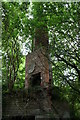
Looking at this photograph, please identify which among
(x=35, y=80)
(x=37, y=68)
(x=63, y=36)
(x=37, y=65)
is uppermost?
(x=63, y=36)

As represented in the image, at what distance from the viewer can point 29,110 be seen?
29.6 feet

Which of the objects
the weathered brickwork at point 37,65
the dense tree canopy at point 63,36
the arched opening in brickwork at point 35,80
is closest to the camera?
the dense tree canopy at point 63,36

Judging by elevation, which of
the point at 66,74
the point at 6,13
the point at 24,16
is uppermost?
the point at 6,13

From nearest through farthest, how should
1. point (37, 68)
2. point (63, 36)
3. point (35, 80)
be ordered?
point (63, 36) → point (37, 68) → point (35, 80)

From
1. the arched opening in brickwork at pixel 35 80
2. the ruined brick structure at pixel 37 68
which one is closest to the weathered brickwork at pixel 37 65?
the ruined brick structure at pixel 37 68

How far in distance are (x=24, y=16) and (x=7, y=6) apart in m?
1.11

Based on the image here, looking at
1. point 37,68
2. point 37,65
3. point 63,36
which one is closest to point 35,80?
point 37,68

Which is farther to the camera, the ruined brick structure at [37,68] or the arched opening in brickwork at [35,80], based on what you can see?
the arched opening in brickwork at [35,80]

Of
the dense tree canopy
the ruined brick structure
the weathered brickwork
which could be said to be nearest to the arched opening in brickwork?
the ruined brick structure

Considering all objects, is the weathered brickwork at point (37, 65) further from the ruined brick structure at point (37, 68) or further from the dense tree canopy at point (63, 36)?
the dense tree canopy at point (63, 36)

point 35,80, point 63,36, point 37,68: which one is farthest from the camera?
point 35,80

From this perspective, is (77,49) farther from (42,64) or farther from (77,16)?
(42,64)

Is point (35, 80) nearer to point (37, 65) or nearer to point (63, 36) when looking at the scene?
point (37, 65)

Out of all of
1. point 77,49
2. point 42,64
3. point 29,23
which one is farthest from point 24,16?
point 42,64
